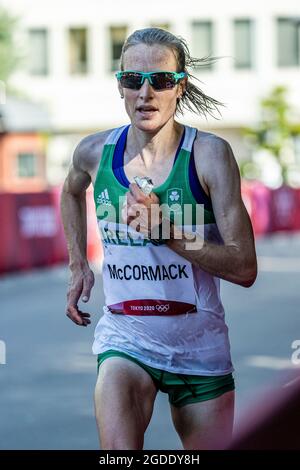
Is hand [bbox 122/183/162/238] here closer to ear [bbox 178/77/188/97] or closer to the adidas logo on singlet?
the adidas logo on singlet

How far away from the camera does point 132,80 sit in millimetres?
4270

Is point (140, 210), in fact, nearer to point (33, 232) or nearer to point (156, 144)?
point (156, 144)

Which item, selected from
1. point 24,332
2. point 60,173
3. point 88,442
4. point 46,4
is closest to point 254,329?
point 24,332

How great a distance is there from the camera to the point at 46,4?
68375mm

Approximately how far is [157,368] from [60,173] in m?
60.0

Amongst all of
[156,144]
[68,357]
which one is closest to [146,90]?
[156,144]

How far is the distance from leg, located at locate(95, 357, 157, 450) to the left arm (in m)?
0.39

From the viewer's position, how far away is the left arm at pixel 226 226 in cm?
414

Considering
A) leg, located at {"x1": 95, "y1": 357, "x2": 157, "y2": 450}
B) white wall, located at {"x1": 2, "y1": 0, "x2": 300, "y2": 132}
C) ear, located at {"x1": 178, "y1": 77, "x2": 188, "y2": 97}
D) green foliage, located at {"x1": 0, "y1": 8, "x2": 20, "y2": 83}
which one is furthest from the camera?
white wall, located at {"x1": 2, "y1": 0, "x2": 300, "y2": 132}

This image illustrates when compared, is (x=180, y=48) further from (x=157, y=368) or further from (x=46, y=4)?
(x=46, y=4)

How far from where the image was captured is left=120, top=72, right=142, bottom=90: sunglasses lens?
14.0 feet

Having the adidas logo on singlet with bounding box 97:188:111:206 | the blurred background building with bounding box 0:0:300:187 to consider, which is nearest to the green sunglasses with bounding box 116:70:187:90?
the adidas logo on singlet with bounding box 97:188:111:206

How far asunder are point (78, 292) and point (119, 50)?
6296 centimetres
